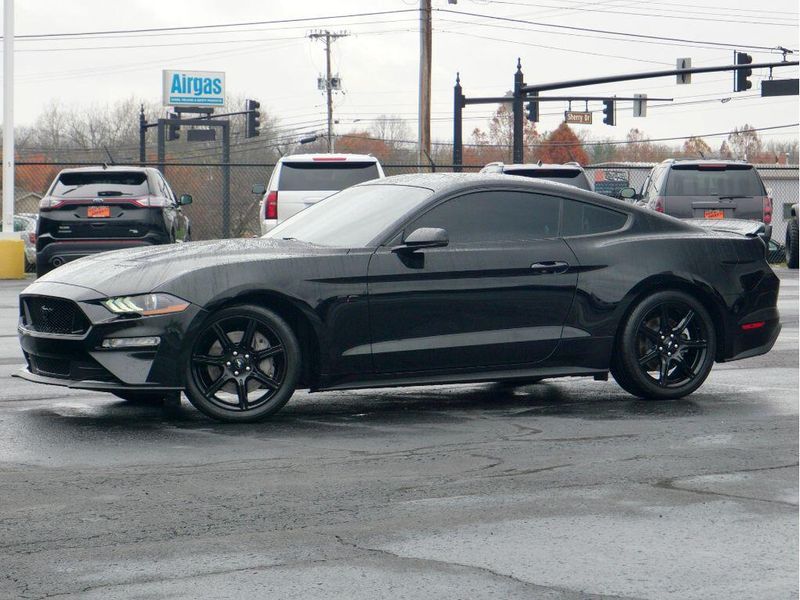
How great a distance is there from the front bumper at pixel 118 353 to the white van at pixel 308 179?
39.3ft

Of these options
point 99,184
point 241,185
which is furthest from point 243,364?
point 241,185

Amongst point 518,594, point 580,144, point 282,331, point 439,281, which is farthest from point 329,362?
point 580,144

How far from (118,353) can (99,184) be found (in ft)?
39.3

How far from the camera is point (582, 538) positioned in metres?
5.20

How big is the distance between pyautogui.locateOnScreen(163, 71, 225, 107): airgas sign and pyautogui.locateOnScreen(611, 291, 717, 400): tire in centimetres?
6446

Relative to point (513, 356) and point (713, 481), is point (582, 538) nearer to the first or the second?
point (713, 481)

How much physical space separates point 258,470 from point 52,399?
2.79 m

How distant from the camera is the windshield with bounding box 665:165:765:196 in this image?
22156 millimetres

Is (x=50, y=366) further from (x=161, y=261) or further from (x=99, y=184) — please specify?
(x=99, y=184)

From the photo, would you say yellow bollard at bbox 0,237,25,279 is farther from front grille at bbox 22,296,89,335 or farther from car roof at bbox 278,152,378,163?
front grille at bbox 22,296,89,335

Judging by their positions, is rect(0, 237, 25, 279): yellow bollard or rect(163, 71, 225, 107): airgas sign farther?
rect(163, 71, 225, 107): airgas sign

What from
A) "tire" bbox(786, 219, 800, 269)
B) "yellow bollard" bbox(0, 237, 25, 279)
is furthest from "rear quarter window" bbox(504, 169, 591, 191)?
"yellow bollard" bbox(0, 237, 25, 279)

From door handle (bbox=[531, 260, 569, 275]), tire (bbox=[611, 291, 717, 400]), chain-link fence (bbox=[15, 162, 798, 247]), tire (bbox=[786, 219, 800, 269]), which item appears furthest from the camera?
chain-link fence (bbox=[15, 162, 798, 247])

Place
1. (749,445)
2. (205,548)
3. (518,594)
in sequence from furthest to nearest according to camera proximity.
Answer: (749,445) < (205,548) < (518,594)
